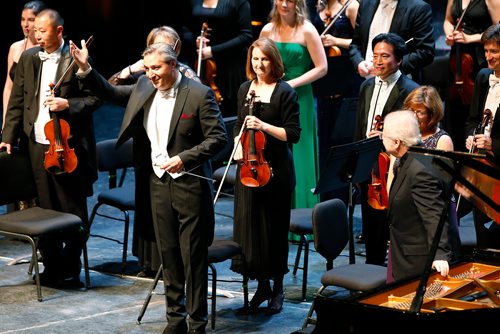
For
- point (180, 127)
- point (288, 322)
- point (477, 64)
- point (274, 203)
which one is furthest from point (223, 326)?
point (477, 64)

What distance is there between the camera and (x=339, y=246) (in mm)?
6199

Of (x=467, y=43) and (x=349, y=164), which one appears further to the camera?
(x=467, y=43)

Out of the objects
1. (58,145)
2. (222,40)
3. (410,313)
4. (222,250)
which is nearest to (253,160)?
(222,250)

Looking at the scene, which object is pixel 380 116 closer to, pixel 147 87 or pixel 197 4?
pixel 147 87

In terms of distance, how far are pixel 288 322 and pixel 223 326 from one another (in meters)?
0.39

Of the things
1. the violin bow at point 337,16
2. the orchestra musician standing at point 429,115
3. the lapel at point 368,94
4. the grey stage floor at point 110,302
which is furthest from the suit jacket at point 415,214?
the violin bow at point 337,16

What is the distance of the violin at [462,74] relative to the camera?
26.1 feet

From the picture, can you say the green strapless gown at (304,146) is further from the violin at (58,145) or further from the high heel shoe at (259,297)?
the violin at (58,145)

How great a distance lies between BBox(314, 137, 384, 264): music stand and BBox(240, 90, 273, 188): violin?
1.15ft

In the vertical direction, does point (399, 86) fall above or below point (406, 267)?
above

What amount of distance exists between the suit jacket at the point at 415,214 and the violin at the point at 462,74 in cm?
291

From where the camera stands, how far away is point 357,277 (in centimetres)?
582

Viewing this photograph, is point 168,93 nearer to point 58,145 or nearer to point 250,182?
point 250,182

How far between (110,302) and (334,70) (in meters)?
2.84
